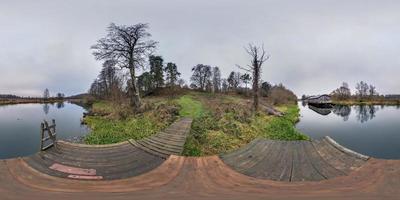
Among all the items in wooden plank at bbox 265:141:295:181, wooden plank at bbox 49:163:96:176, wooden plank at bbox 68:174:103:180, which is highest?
wooden plank at bbox 265:141:295:181

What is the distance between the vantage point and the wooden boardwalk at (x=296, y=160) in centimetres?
898

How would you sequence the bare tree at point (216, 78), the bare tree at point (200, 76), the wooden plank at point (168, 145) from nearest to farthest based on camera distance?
the wooden plank at point (168, 145) → the bare tree at point (200, 76) → the bare tree at point (216, 78)

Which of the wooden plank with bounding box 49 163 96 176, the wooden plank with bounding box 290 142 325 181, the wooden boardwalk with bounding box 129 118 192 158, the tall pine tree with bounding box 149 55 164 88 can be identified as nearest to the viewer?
the wooden plank with bounding box 290 142 325 181

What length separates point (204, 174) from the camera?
30.1ft

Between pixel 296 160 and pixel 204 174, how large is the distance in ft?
11.5

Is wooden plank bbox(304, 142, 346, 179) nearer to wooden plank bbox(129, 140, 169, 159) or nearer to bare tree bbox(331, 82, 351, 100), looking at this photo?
wooden plank bbox(129, 140, 169, 159)

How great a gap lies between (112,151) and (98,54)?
18.0m

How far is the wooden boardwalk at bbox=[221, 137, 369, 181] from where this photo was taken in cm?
898

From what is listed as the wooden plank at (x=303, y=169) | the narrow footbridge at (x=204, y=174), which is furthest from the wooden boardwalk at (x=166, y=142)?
the wooden plank at (x=303, y=169)

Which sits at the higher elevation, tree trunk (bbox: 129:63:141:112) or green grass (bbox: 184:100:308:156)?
tree trunk (bbox: 129:63:141:112)

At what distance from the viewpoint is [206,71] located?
66.8m

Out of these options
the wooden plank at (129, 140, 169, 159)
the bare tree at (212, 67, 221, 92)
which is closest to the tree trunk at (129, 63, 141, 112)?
the wooden plank at (129, 140, 169, 159)

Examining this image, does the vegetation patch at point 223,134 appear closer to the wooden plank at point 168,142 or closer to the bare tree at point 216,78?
the wooden plank at point 168,142

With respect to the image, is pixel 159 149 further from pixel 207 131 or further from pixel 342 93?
pixel 342 93
